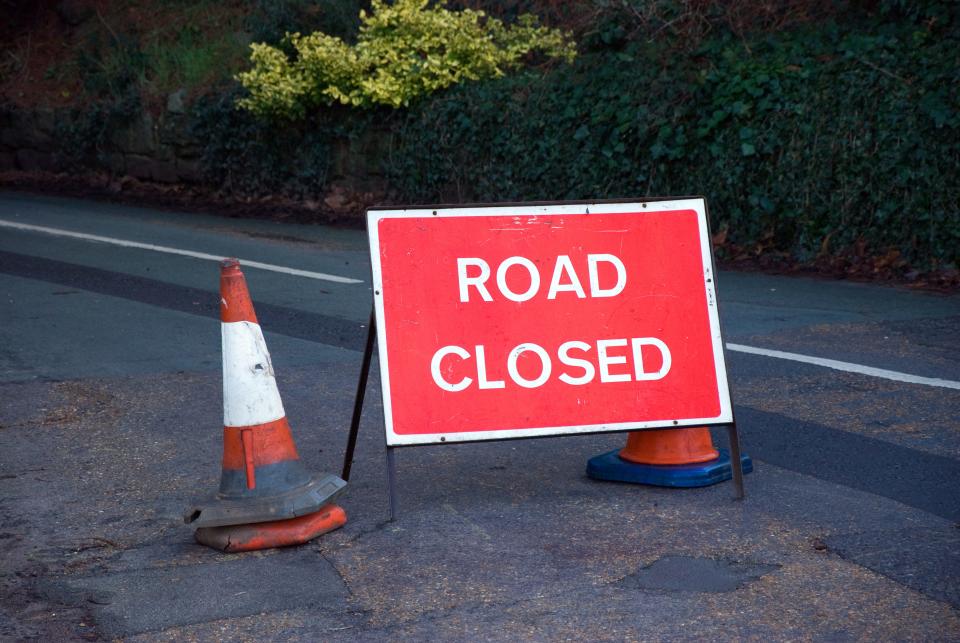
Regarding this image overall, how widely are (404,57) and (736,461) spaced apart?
10.7 m

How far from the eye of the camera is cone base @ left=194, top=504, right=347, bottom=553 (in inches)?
171

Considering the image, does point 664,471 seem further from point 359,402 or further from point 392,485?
point 359,402

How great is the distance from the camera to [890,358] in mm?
7133

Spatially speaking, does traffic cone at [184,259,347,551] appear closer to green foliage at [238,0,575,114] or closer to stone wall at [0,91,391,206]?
green foliage at [238,0,575,114]

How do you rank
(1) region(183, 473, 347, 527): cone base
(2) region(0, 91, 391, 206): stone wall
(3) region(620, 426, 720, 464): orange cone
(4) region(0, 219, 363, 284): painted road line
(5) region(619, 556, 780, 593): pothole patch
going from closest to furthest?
(5) region(619, 556, 780, 593): pothole patch → (1) region(183, 473, 347, 527): cone base → (3) region(620, 426, 720, 464): orange cone → (4) region(0, 219, 363, 284): painted road line → (2) region(0, 91, 391, 206): stone wall

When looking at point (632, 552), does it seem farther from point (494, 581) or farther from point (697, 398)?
point (697, 398)

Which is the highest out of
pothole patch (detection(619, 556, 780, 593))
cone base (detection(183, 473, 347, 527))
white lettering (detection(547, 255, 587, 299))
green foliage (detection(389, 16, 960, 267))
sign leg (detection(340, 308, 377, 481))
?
green foliage (detection(389, 16, 960, 267))

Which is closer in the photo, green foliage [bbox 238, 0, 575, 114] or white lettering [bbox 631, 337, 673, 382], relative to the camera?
white lettering [bbox 631, 337, 673, 382]

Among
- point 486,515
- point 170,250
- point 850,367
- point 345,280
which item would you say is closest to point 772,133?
point 345,280

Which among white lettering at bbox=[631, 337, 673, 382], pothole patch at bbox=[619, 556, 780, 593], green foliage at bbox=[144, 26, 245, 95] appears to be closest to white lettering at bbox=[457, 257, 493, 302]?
white lettering at bbox=[631, 337, 673, 382]

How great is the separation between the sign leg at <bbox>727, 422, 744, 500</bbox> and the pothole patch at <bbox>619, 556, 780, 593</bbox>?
0.67m

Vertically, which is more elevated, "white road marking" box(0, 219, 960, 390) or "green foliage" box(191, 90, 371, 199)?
"green foliage" box(191, 90, 371, 199)

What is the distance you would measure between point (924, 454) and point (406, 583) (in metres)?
2.48

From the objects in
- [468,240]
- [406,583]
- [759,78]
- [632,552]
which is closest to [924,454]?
[632,552]
